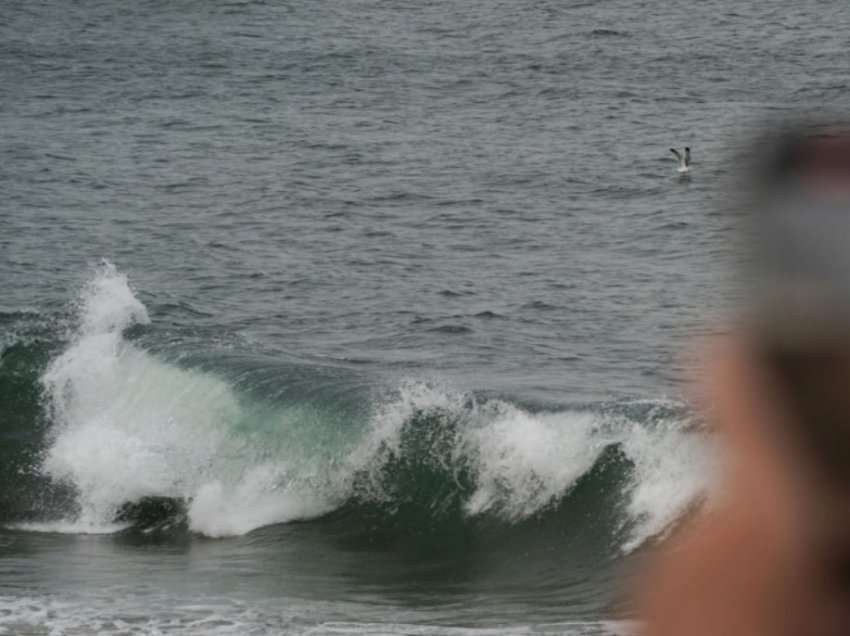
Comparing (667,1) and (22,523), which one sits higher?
(667,1)

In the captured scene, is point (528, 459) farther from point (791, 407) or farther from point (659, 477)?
point (791, 407)

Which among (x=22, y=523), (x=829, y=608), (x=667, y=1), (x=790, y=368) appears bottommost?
(x=22, y=523)

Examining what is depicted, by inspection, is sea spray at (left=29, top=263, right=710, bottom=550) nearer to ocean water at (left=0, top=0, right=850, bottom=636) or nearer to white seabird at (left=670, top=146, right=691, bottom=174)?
ocean water at (left=0, top=0, right=850, bottom=636)

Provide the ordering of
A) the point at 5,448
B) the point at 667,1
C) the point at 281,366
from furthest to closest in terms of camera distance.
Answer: the point at 667,1 < the point at 281,366 < the point at 5,448

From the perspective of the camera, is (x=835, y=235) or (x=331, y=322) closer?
A: (x=835, y=235)

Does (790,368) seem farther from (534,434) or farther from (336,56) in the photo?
(336,56)

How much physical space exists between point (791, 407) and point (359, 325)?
102 ft

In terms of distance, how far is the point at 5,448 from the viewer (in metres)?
23.6

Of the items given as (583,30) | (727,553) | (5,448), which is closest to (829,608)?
(727,553)

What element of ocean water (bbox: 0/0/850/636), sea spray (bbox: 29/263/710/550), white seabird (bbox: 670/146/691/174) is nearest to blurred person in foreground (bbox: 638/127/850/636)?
ocean water (bbox: 0/0/850/636)

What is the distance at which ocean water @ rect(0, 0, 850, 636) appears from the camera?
18.9 m

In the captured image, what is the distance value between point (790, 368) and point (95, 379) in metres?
24.2

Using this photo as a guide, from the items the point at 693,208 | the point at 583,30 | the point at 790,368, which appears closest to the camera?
the point at 790,368

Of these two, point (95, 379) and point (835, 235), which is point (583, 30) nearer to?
point (95, 379)
